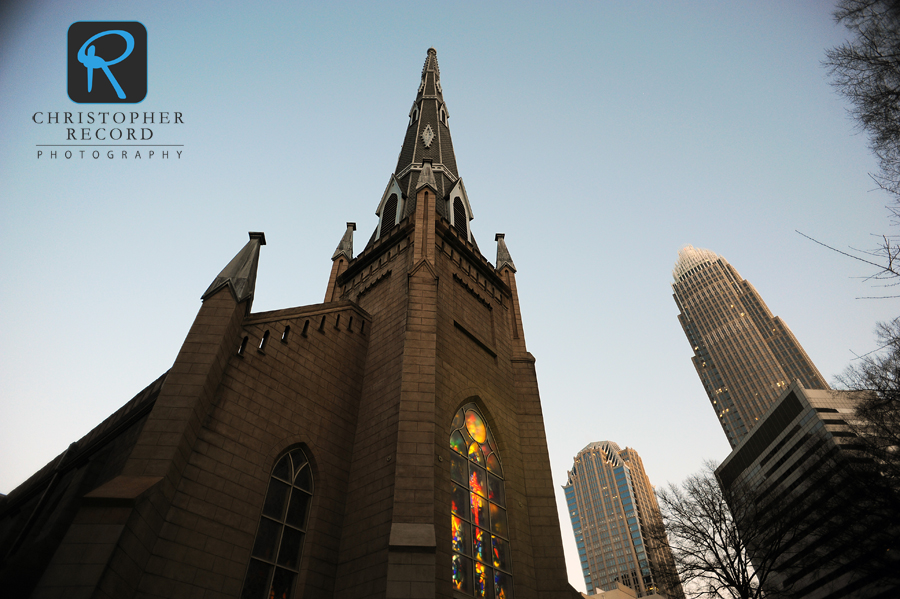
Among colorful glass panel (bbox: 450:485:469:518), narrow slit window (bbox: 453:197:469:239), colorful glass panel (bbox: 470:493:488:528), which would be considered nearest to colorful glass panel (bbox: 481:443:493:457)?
colorful glass panel (bbox: 470:493:488:528)

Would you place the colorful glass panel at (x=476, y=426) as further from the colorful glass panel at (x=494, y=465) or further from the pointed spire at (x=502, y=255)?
the pointed spire at (x=502, y=255)

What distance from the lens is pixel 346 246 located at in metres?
26.0

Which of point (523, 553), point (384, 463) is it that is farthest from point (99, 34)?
point (523, 553)

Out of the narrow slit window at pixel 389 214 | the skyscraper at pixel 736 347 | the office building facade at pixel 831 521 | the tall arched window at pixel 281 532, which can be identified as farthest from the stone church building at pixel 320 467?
the skyscraper at pixel 736 347

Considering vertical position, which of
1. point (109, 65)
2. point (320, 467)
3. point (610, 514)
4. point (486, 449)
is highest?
point (610, 514)

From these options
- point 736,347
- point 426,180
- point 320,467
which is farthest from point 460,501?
point 736,347

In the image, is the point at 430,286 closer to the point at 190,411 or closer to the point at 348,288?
the point at 348,288

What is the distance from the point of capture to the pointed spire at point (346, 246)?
25438 mm

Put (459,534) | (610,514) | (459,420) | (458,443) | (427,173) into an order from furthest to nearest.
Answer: (610,514), (427,173), (459,420), (458,443), (459,534)

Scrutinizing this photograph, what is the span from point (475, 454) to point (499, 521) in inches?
84.6

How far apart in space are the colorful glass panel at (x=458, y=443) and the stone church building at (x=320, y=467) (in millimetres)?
47

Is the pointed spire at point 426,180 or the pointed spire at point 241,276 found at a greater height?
the pointed spire at point 426,180

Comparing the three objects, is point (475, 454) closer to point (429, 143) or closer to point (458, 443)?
point (458, 443)

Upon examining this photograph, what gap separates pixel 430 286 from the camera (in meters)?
17.6
